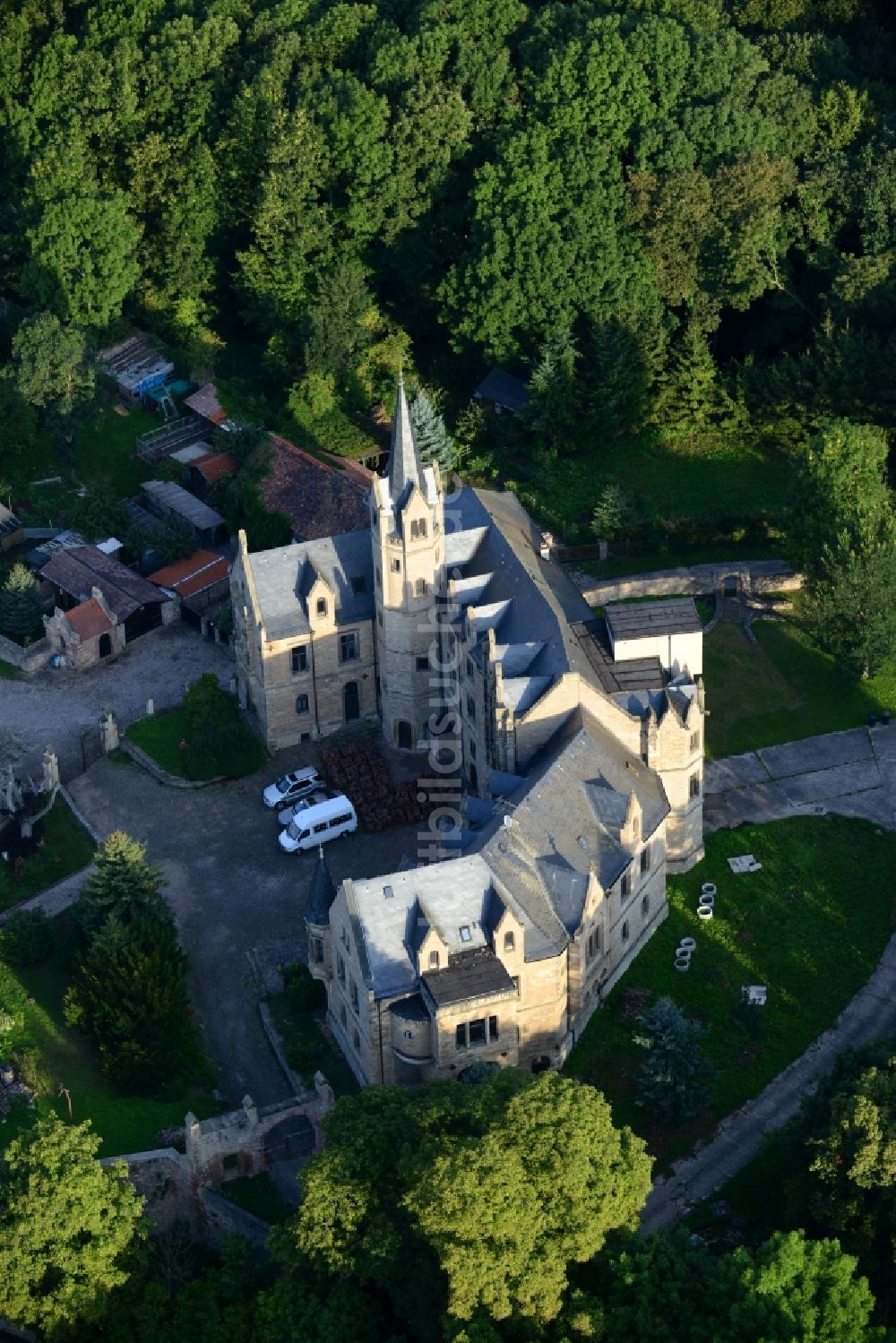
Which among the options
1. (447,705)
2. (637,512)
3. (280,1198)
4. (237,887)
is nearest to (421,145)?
(637,512)

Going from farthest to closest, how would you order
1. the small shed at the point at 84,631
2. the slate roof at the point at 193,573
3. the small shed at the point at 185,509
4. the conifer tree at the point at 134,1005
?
1. the small shed at the point at 185,509
2. the slate roof at the point at 193,573
3. the small shed at the point at 84,631
4. the conifer tree at the point at 134,1005

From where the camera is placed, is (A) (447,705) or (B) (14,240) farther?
(B) (14,240)

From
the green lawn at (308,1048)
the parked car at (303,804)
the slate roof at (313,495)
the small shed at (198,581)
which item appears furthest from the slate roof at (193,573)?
the green lawn at (308,1048)

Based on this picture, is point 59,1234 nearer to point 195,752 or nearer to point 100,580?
point 195,752

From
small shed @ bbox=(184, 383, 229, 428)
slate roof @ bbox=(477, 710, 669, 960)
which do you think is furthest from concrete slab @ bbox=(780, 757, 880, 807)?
small shed @ bbox=(184, 383, 229, 428)

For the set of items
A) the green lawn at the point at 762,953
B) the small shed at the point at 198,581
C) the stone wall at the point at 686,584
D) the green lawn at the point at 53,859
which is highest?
the small shed at the point at 198,581

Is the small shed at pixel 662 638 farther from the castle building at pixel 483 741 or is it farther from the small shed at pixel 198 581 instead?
the small shed at pixel 198 581

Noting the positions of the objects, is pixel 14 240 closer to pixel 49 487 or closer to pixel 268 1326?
pixel 49 487

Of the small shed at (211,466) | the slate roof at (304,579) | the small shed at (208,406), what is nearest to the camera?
the slate roof at (304,579)
